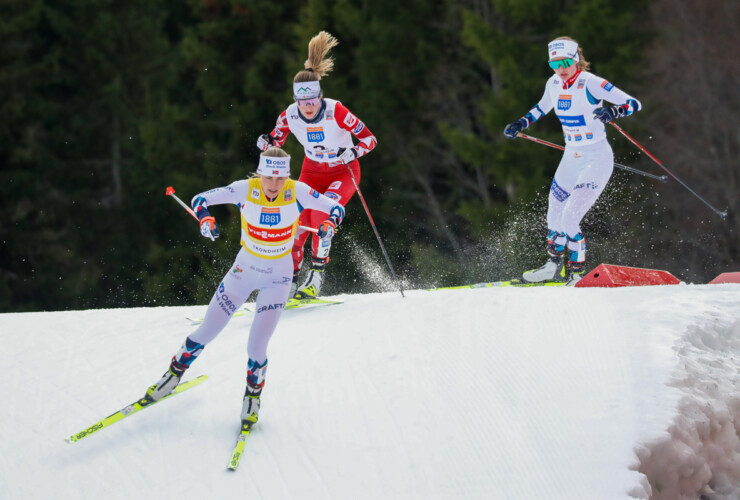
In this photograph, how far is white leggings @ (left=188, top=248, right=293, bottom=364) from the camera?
5.90 meters

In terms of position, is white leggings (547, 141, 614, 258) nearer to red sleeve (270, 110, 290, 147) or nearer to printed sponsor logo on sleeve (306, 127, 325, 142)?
printed sponsor logo on sleeve (306, 127, 325, 142)

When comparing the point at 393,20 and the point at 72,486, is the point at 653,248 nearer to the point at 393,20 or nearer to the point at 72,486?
the point at 393,20

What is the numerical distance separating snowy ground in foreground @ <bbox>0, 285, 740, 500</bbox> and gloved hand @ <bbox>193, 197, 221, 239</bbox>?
113 cm

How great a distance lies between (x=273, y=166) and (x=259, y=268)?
0.60 m

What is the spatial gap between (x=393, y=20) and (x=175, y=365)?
16.1 meters

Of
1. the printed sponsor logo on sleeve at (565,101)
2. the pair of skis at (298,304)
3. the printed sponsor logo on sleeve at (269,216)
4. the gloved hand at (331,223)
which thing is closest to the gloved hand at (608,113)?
the printed sponsor logo on sleeve at (565,101)

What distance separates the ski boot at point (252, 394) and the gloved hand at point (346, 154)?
9.35ft

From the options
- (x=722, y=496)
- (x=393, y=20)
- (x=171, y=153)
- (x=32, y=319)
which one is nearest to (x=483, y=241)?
(x=393, y=20)

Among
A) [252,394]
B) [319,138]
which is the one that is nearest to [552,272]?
[319,138]

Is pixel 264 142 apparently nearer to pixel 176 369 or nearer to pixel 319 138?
pixel 319 138

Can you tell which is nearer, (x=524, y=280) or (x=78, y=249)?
(x=524, y=280)

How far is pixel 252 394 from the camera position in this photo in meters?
5.95

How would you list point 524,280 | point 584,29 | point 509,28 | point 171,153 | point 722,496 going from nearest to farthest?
point 722,496 < point 524,280 < point 584,29 < point 509,28 < point 171,153

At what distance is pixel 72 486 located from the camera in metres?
5.65
